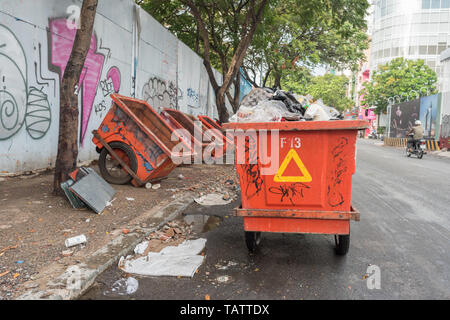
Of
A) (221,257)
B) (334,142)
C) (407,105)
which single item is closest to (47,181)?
(221,257)

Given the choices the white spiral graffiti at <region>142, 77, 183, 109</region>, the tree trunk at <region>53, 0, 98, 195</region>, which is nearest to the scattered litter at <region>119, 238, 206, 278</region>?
the tree trunk at <region>53, 0, 98, 195</region>

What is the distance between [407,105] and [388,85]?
316 inches

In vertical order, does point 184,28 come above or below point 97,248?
above

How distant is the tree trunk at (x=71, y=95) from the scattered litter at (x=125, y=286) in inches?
91.6

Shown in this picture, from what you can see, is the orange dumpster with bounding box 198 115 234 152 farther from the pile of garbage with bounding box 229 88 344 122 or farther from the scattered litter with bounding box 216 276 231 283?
the scattered litter with bounding box 216 276 231 283

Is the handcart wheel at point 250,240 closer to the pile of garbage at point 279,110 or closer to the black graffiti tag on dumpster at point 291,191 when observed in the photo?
the black graffiti tag on dumpster at point 291,191

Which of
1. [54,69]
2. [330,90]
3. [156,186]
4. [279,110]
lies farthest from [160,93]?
[330,90]

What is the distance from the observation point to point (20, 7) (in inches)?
221

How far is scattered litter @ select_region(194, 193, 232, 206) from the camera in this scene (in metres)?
5.80

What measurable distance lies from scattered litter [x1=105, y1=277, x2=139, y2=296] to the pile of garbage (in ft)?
5.88

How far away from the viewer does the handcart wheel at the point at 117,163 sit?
5.66 metres

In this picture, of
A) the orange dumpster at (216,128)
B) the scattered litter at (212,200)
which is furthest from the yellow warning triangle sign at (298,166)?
the orange dumpster at (216,128)

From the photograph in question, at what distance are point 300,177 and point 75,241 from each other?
90.8 inches

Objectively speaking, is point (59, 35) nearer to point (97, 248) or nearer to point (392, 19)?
point (97, 248)
